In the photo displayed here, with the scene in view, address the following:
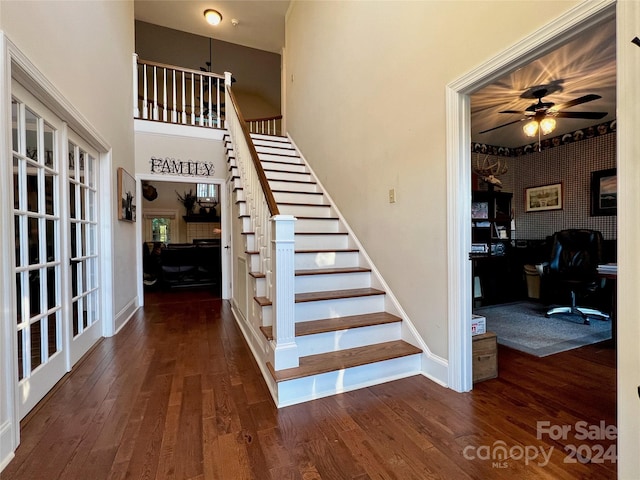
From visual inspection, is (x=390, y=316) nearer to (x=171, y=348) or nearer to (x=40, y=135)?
(x=171, y=348)

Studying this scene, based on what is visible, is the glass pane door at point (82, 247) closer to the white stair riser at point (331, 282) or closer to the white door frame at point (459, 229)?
the white stair riser at point (331, 282)

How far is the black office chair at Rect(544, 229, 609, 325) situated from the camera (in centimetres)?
349

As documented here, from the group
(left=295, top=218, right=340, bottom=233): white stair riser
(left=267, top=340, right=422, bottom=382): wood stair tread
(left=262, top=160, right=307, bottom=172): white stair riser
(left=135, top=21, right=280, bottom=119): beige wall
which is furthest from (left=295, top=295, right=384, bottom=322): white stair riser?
(left=135, top=21, right=280, bottom=119): beige wall

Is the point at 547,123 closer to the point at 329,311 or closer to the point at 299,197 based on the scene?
the point at 299,197

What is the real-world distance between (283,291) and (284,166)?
2.87 meters

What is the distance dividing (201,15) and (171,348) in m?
5.73

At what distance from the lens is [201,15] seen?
537 centimetres

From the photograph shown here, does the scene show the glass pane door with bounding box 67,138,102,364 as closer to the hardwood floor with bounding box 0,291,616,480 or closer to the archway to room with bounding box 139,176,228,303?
the hardwood floor with bounding box 0,291,616,480

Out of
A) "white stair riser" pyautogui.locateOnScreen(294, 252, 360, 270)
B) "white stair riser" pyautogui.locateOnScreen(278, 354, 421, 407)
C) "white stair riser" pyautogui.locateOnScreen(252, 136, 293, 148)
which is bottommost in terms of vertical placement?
"white stair riser" pyautogui.locateOnScreen(278, 354, 421, 407)

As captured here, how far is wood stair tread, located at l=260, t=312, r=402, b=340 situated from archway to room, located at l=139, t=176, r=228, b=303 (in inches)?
108

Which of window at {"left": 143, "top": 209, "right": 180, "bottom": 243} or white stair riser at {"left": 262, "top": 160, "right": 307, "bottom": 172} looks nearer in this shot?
white stair riser at {"left": 262, "top": 160, "right": 307, "bottom": 172}

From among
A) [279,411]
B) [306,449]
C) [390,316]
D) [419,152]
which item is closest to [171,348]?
[279,411]

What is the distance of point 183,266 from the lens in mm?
5652

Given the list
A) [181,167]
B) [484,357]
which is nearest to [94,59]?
[181,167]
